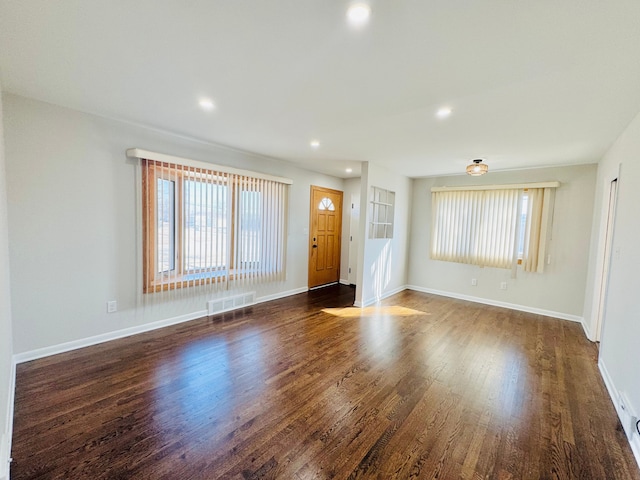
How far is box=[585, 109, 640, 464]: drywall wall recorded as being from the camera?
1.96 meters

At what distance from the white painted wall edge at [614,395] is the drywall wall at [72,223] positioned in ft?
14.3

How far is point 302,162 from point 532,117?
3222 mm

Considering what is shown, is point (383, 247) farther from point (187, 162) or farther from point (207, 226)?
point (187, 162)

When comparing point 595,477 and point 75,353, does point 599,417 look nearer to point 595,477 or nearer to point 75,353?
point 595,477

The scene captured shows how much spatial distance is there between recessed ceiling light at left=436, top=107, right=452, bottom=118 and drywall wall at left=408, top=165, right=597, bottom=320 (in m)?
3.15

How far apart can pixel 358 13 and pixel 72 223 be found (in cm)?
315

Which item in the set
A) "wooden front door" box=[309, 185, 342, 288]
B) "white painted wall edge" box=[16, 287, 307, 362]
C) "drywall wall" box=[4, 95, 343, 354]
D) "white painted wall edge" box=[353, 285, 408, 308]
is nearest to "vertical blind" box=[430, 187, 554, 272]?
"white painted wall edge" box=[353, 285, 408, 308]

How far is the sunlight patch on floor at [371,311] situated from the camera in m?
4.29

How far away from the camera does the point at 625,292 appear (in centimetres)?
225

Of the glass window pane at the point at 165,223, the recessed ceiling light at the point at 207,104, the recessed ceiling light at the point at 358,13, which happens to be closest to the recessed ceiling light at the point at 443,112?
the recessed ceiling light at the point at 358,13

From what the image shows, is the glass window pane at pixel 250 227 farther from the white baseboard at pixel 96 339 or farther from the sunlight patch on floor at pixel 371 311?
the sunlight patch on floor at pixel 371 311

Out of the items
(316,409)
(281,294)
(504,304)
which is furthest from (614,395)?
(281,294)

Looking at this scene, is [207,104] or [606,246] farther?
[606,246]

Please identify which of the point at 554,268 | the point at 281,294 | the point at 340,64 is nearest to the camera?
the point at 340,64
